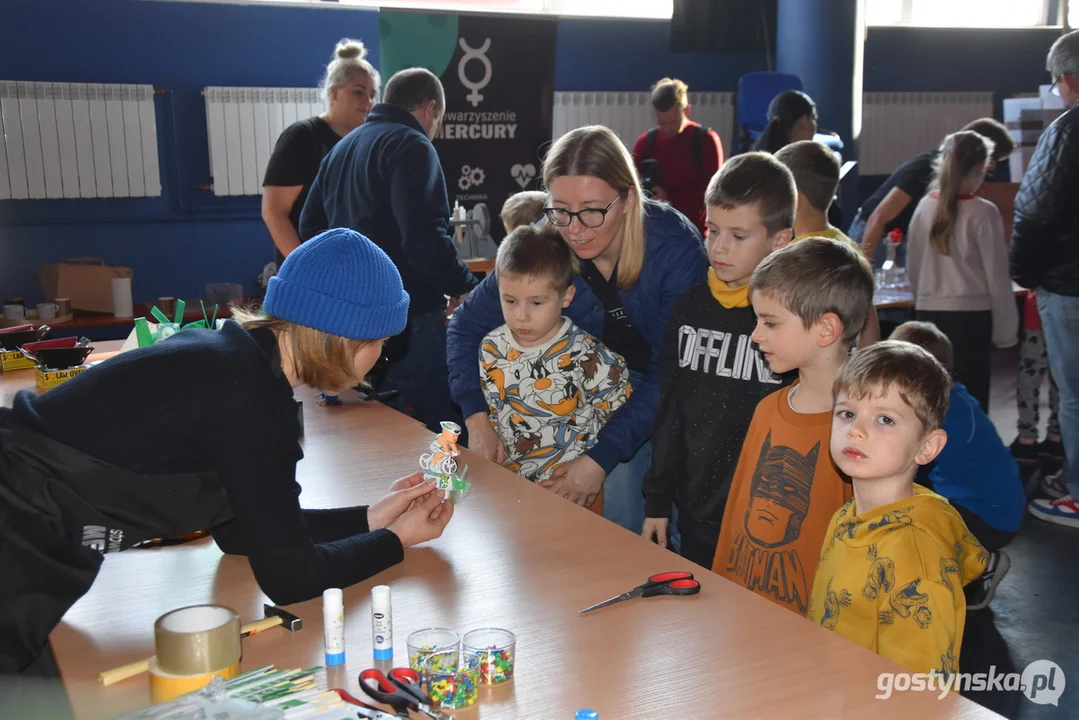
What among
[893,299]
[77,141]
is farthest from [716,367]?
[77,141]

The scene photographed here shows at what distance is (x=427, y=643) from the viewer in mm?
1318

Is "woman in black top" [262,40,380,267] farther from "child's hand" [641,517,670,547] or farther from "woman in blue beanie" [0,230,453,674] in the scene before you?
"woman in blue beanie" [0,230,453,674]

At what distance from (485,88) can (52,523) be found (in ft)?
17.2

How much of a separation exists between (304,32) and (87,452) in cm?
535

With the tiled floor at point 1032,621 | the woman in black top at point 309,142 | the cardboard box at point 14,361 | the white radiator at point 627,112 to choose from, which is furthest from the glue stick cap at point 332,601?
the white radiator at point 627,112

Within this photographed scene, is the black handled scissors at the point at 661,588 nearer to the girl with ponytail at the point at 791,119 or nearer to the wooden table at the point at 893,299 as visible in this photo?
the wooden table at the point at 893,299

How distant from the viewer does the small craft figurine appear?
1907 mm

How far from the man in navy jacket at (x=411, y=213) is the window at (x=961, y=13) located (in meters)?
6.05

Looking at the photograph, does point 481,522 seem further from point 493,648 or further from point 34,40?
point 34,40

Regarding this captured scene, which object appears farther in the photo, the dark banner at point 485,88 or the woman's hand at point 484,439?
the dark banner at point 485,88

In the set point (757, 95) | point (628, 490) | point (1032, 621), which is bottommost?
point (1032, 621)

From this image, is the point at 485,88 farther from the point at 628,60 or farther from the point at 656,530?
the point at 656,530

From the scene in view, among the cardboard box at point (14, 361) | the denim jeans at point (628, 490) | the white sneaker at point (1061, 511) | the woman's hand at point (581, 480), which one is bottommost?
the white sneaker at point (1061, 511)

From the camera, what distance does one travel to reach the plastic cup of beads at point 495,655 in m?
1.29
